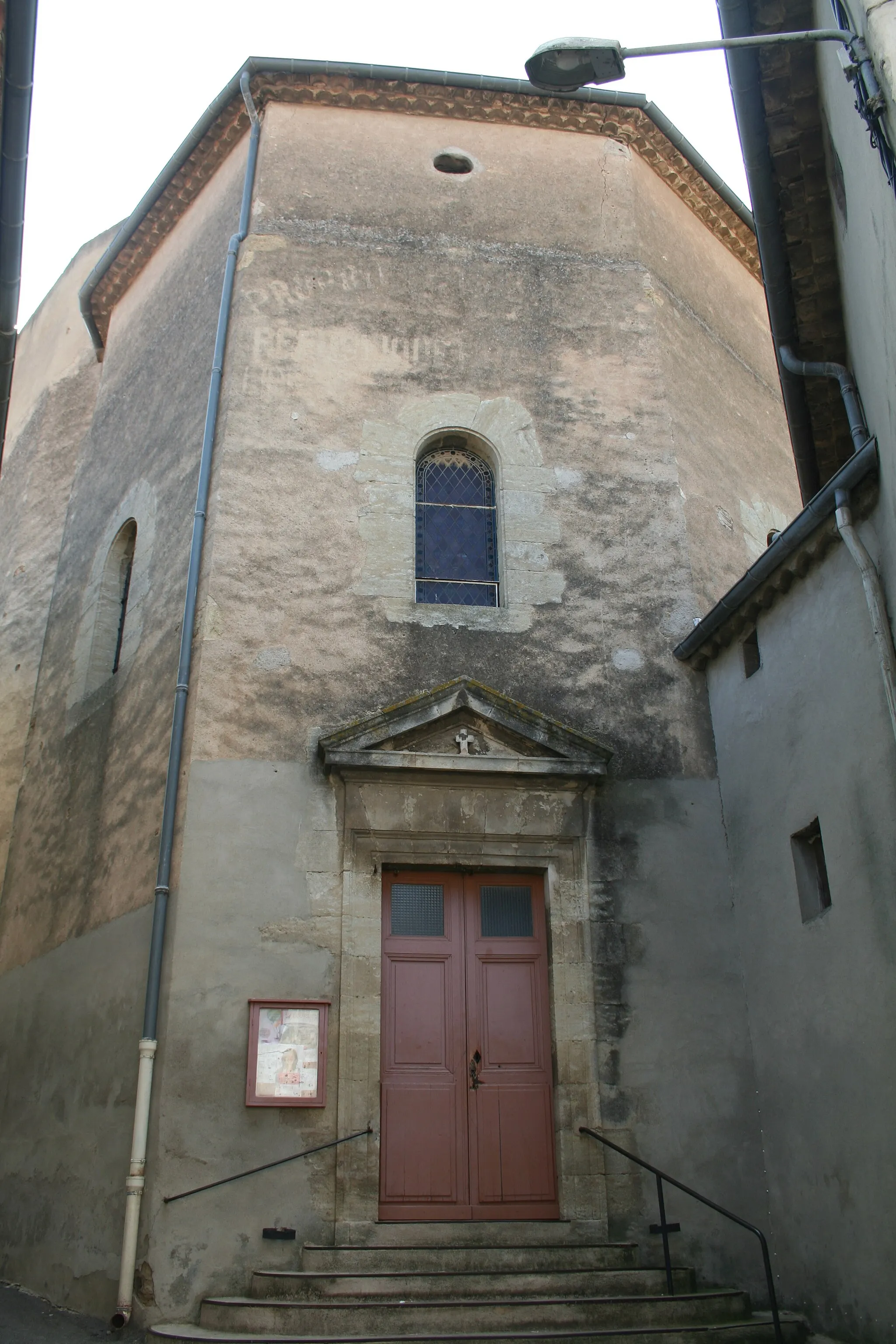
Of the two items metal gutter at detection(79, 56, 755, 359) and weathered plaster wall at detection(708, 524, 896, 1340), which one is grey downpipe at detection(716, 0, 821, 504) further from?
metal gutter at detection(79, 56, 755, 359)

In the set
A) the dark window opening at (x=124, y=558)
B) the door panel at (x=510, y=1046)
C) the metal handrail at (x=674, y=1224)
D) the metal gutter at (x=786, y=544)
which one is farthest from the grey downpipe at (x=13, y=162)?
the metal handrail at (x=674, y=1224)

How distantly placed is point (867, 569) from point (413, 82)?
7.37m

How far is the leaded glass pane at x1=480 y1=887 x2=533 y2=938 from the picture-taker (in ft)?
30.5

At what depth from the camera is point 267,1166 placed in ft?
26.5

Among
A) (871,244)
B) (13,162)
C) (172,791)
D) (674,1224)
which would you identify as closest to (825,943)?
(674,1224)

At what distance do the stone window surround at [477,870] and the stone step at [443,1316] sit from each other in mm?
930

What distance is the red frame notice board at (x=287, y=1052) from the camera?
27.1 ft

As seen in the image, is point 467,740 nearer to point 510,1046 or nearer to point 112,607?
point 510,1046

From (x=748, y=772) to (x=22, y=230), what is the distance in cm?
629

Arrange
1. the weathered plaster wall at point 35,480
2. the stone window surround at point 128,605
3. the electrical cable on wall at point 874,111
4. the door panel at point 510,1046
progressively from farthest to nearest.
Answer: the weathered plaster wall at point 35,480
the stone window surround at point 128,605
the door panel at point 510,1046
the electrical cable on wall at point 874,111

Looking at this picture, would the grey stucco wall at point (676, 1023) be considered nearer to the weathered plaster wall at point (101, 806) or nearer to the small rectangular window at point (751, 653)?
the small rectangular window at point (751, 653)

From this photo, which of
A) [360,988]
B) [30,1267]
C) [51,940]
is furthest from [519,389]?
[30,1267]

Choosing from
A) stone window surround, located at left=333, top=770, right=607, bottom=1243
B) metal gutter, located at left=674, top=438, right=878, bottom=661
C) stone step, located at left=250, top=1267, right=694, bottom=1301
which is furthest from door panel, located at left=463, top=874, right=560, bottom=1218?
metal gutter, located at left=674, top=438, right=878, bottom=661

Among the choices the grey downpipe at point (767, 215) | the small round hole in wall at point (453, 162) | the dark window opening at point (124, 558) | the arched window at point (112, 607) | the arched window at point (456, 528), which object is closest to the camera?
the grey downpipe at point (767, 215)
